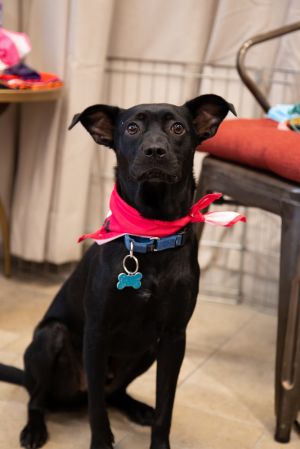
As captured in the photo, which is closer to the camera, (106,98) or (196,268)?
(196,268)

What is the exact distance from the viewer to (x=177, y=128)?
128cm

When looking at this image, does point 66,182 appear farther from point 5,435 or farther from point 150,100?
point 5,435

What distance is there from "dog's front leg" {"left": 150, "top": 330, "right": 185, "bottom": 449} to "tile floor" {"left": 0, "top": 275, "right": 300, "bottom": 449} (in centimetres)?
12

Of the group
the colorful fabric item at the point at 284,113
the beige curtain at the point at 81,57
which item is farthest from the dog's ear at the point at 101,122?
the beige curtain at the point at 81,57

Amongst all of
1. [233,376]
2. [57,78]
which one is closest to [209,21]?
[57,78]

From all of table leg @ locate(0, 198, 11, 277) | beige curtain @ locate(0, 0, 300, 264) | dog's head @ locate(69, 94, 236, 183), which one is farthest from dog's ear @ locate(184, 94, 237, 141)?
table leg @ locate(0, 198, 11, 277)

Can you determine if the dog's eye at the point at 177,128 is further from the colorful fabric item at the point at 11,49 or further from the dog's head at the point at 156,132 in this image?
the colorful fabric item at the point at 11,49

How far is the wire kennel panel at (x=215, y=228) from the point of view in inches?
92.0

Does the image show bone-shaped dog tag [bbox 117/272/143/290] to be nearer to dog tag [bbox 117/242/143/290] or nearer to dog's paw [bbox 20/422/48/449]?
dog tag [bbox 117/242/143/290]

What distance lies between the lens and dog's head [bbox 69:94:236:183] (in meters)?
1.21

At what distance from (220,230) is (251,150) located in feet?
2.75

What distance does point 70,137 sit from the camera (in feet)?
7.72

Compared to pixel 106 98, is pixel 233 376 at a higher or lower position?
lower

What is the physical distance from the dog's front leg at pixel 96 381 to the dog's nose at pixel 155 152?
1.23 feet
